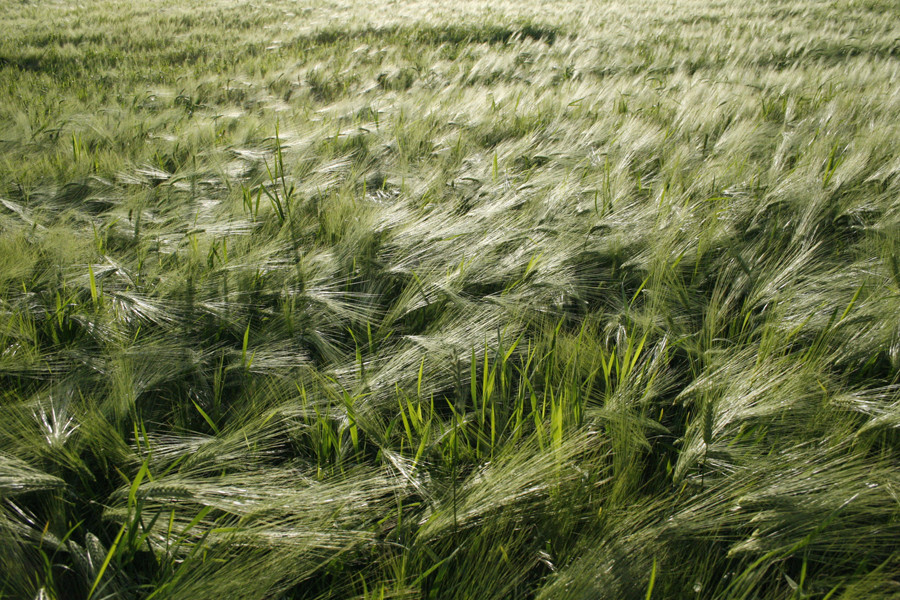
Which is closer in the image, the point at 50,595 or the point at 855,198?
the point at 50,595

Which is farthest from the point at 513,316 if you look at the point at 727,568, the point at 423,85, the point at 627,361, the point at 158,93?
the point at 158,93

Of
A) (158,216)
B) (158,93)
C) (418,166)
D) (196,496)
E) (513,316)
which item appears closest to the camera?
(196,496)

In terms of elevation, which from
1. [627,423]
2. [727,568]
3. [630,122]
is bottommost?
[727,568]

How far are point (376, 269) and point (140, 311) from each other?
2.19 feet

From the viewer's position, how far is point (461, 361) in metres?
1.13

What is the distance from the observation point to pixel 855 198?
1564mm

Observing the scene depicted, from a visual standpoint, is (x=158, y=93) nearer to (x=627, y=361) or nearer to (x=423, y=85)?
(x=423, y=85)

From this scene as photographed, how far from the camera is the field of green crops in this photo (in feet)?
2.43

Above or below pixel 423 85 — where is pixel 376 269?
below

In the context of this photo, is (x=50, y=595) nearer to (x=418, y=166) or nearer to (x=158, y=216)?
(x=158, y=216)

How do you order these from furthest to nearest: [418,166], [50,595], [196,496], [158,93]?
1. [158,93]
2. [418,166]
3. [196,496]
4. [50,595]

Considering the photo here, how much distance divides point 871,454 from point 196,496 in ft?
3.92

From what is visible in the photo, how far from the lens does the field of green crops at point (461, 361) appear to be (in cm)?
74

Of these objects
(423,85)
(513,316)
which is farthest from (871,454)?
(423,85)
